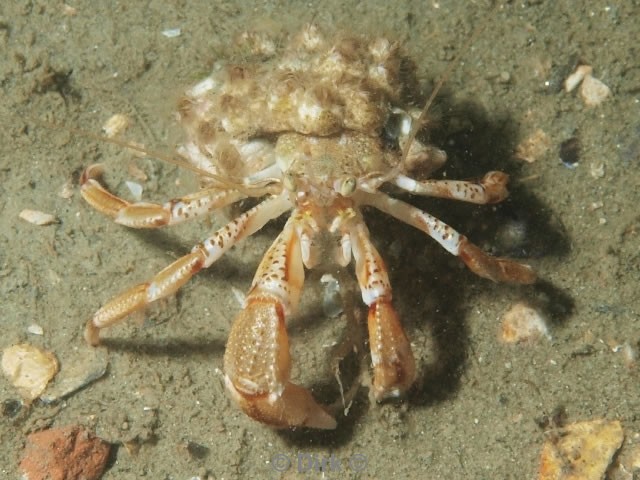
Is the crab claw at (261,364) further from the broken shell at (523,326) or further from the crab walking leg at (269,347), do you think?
the broken shell at (523,326)

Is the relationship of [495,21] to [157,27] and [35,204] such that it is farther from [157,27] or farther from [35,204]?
[35,204]

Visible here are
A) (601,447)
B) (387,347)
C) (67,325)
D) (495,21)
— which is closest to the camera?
(387,347)

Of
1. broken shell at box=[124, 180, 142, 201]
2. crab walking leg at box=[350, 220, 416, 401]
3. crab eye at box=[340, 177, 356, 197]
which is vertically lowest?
broken shell at box=[124, 180, 142, 201]

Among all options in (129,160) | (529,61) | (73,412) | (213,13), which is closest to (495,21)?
(529,61)

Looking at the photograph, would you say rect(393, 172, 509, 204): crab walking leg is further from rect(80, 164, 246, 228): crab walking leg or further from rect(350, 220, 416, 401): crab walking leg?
rect(80, 164, 246, 228): crab walking leg

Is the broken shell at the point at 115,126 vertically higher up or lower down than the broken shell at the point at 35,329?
higher up

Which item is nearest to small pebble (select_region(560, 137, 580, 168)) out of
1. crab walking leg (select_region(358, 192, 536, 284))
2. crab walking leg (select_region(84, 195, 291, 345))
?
crab walking leg (select_region(358, 192, 536, 284))

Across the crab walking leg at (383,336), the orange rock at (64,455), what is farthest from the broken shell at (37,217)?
the crab walking leg at (383,336)
